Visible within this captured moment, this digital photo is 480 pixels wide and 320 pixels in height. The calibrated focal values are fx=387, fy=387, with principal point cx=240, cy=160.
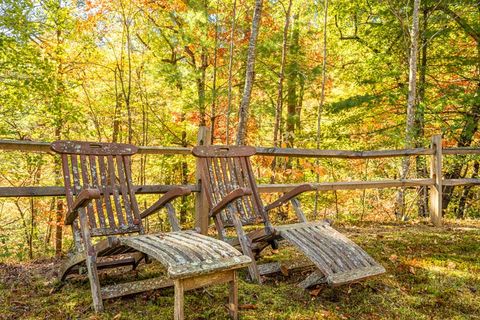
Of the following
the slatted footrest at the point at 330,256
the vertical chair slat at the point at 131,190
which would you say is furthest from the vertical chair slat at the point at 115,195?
the slatted footrest at the point at 330,256

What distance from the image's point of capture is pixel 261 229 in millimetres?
3297

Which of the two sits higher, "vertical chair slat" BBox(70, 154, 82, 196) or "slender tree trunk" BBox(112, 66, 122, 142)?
"slender tree trunk" BBox(112, 66, 122, 142)

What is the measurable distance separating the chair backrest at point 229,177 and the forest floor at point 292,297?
2.11 feet

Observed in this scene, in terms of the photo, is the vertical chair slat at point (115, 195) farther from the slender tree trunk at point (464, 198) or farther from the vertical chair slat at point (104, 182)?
the slender tree trunk at point (464, 198)

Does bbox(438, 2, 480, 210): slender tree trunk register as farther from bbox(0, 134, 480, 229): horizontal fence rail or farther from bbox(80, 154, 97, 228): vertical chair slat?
bbox(80, 154, 97, 228): vertical chair slat

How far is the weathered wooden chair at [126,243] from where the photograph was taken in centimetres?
235

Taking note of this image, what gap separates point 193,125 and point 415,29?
5480 mm

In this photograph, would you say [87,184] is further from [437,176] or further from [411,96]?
[411,96]

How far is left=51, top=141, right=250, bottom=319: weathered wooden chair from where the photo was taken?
2.35 metres

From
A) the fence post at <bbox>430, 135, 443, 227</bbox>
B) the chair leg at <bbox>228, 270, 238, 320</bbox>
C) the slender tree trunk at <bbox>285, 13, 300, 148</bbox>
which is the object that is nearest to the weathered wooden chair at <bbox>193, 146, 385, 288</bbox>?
the chair leg at <bbox>228, 270, 238, 320</bbox>

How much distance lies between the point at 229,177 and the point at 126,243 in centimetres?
153

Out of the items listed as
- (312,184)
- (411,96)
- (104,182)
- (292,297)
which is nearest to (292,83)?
(411,96)

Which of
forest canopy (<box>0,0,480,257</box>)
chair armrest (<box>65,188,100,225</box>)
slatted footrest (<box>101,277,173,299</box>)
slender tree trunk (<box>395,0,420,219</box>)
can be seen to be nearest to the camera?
chair armrest (<box>65,188,100,225</box>)

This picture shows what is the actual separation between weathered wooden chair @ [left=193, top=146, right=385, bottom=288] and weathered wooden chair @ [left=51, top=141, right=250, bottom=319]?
0.50 meters
